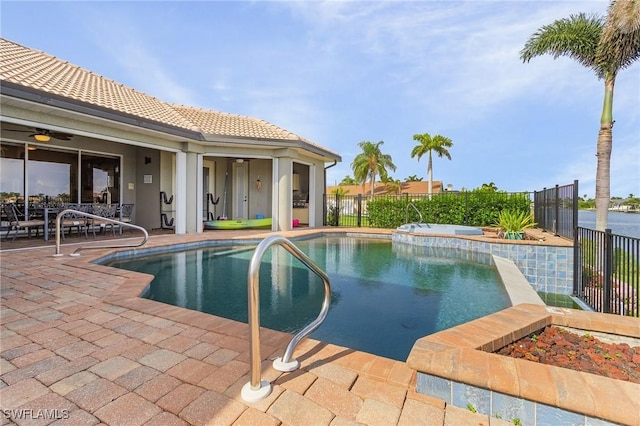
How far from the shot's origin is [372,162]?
125ft

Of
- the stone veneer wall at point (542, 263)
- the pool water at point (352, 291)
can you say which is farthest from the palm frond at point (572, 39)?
the pool water at point (352, 291)

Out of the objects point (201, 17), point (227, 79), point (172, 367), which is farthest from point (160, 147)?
point (172, 367)

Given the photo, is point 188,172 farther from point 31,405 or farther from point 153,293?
point 31,405

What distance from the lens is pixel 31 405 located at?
6.17 feet

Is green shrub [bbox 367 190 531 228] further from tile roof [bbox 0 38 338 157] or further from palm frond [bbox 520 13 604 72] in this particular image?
palm frond [bbox 520 13 604 72]

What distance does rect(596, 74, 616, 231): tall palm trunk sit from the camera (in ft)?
37.1

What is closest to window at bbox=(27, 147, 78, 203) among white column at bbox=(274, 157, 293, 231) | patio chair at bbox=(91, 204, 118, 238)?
patio chair at bbox=(91, 204, 118, 238)

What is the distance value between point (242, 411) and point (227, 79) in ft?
52.2

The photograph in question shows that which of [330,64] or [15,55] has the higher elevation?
[330,64]

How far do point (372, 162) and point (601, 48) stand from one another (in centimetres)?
2721

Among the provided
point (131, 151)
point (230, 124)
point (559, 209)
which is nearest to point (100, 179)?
point (131, 151)

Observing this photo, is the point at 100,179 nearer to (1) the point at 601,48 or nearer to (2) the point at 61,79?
(2) the point at 61,79

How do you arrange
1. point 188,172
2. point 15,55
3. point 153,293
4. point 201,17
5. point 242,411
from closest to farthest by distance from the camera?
point 242,411
point 153,293
point 15,55
point 201,17
point 188,172

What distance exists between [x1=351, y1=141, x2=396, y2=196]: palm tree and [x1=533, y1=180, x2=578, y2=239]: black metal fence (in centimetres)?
2685
